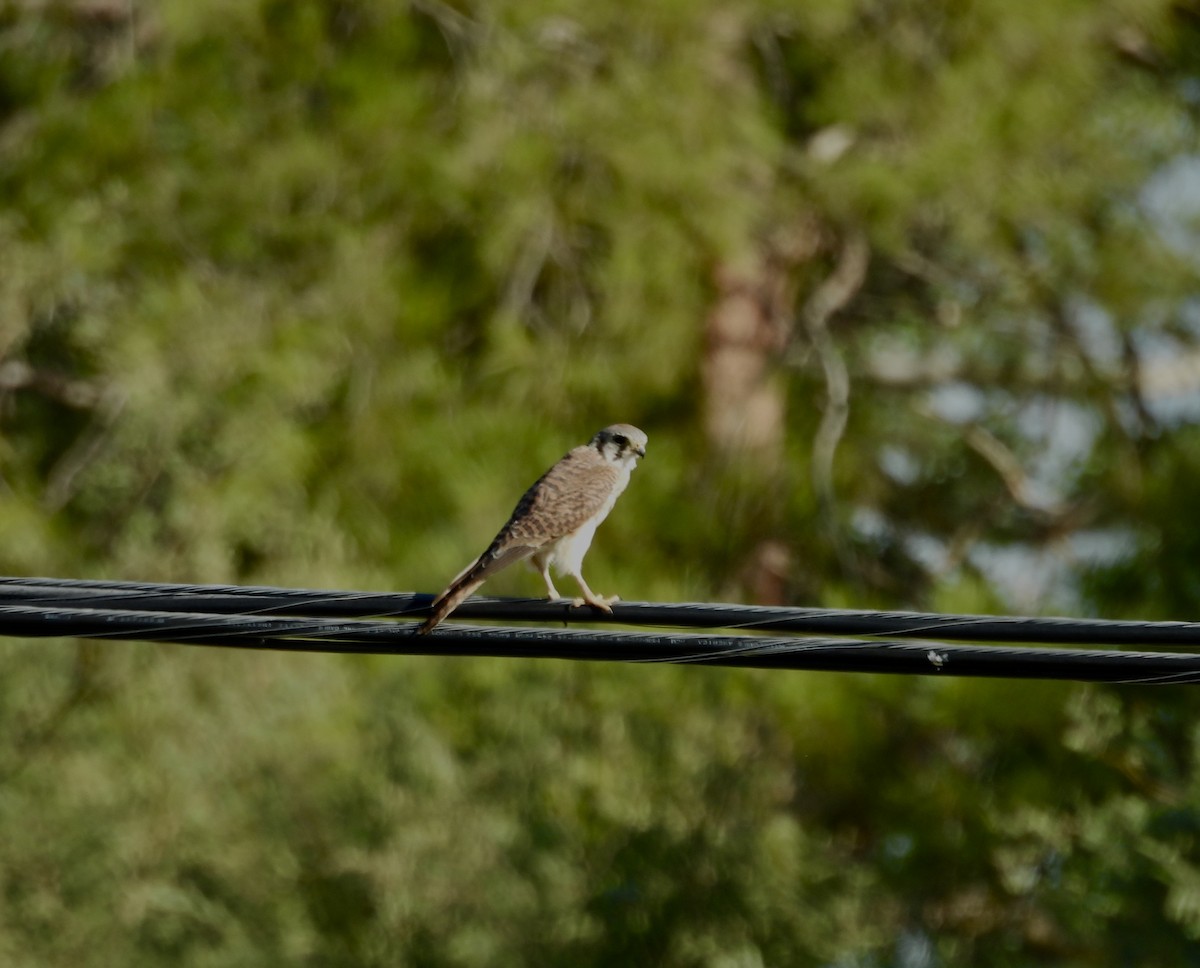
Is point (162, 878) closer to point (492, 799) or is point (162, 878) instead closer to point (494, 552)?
point (492, 799)

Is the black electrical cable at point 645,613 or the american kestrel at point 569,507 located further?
the american kestrel at point 569,507

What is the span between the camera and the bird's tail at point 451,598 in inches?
183

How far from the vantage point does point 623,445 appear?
7.27 metres

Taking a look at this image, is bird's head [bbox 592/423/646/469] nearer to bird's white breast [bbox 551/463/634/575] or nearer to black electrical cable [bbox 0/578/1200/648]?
bird's white breast [bbox 551/463/634/575]

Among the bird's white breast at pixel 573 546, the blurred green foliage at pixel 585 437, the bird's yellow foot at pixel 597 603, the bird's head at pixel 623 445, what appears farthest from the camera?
the blurred green foliage at pixel 585 437

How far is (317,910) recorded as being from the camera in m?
10.4

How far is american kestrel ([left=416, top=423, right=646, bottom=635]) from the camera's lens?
20.8ft

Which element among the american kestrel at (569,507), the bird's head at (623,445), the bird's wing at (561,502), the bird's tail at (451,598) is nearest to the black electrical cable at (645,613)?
the bird's tail at (451,598)

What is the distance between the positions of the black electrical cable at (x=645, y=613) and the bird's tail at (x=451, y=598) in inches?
1.2

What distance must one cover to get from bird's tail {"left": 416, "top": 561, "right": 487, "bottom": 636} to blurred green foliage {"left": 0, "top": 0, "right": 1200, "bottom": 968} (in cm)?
436

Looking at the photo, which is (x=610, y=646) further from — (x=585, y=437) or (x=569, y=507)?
(x=585, y=437)

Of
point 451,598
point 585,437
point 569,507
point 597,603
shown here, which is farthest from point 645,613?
point 585,437

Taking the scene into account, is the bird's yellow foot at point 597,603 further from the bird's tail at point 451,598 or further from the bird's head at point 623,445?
the bird's head at point 623,445

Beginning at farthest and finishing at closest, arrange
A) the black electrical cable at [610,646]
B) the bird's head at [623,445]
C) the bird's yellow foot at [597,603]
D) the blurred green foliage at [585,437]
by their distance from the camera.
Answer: the blurred green foliage at [585,437]
the bird's head at [623,445]
the bird's yellow foot at [597,603]
the black electrical cable at [610,646]
